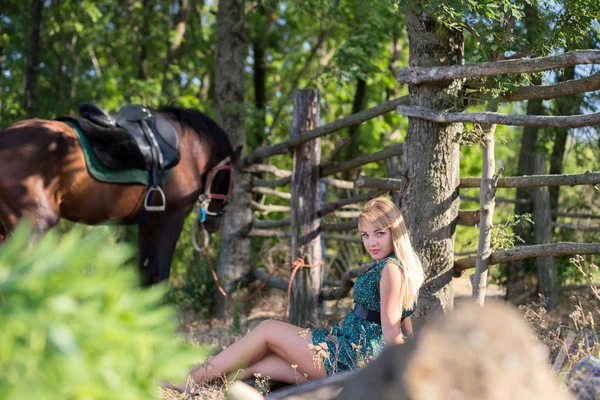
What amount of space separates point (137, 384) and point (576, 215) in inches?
240

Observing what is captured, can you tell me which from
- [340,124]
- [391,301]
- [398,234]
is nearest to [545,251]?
[398,234]

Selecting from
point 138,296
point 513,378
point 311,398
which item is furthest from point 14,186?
point 513,378

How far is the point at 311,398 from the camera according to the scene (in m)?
2.02

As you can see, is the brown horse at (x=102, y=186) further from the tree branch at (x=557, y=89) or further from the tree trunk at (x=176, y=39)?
the tree trunk at (x=176, y=39)

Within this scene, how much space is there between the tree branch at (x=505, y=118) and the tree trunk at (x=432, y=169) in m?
0.08

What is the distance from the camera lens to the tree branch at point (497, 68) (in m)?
3.12

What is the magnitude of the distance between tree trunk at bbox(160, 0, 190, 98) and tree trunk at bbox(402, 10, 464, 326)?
656 cm

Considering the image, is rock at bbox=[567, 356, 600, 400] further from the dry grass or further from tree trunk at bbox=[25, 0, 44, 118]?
tree trunk at bbox=[25, 0, 44, 118]

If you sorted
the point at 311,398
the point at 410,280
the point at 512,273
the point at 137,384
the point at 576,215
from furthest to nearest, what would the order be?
the point at 576,215
the point at 512,273
the point at 410,280
the point at 311,398
the point at 137,384

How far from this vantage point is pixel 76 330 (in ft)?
4.14

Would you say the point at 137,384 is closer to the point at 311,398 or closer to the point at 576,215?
the point at 311,398

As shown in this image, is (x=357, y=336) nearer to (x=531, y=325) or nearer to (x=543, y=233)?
(x=531, y=325)

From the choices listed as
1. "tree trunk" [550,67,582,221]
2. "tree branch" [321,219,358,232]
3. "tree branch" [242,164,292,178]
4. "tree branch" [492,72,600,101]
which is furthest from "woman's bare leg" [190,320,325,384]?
"tree branch" [242,164,292,178]

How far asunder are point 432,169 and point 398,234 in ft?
2.27
